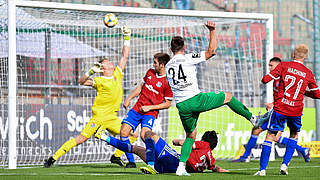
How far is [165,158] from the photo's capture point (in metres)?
7.68

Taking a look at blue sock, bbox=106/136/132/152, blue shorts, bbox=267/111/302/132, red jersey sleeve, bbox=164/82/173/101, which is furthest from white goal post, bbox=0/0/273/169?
blue shorts, bbox=267/111/302/132

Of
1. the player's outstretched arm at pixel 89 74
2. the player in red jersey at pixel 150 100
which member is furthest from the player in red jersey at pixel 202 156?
the player's outstretched arm at pixel 89 74

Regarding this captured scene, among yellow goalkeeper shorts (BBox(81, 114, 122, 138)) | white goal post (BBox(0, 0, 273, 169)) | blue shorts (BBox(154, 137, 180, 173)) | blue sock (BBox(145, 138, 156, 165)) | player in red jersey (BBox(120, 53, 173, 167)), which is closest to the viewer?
blue shorts (BBox(154, 137, 180, 173))

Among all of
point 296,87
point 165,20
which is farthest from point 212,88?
point 296,87

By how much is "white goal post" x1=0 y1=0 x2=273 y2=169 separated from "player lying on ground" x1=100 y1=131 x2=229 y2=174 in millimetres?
3634

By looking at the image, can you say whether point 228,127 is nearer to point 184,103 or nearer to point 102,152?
point 102,152

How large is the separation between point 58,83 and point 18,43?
1.49 meters

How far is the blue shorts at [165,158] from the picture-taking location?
7.61 metres

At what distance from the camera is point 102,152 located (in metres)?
12.4

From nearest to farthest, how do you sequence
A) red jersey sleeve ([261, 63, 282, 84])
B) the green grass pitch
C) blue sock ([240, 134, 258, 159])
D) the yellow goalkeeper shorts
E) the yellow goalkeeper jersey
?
the green grass pitch → red jersey sleeve ([261, 63, 282, 84]) → the yellow goalkeeper shorts → the yellow goalkeeper jersey → blue sock ([240, 134, 258, 159])

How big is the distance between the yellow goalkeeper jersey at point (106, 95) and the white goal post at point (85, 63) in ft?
4.72

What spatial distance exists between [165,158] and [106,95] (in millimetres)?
2734

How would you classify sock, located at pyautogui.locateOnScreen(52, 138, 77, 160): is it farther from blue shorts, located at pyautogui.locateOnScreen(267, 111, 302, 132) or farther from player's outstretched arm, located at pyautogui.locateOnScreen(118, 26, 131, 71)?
blue shorts, located at pyautogui.locateOnScreen(267, 111, 302, 132)

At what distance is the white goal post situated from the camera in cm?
1145
